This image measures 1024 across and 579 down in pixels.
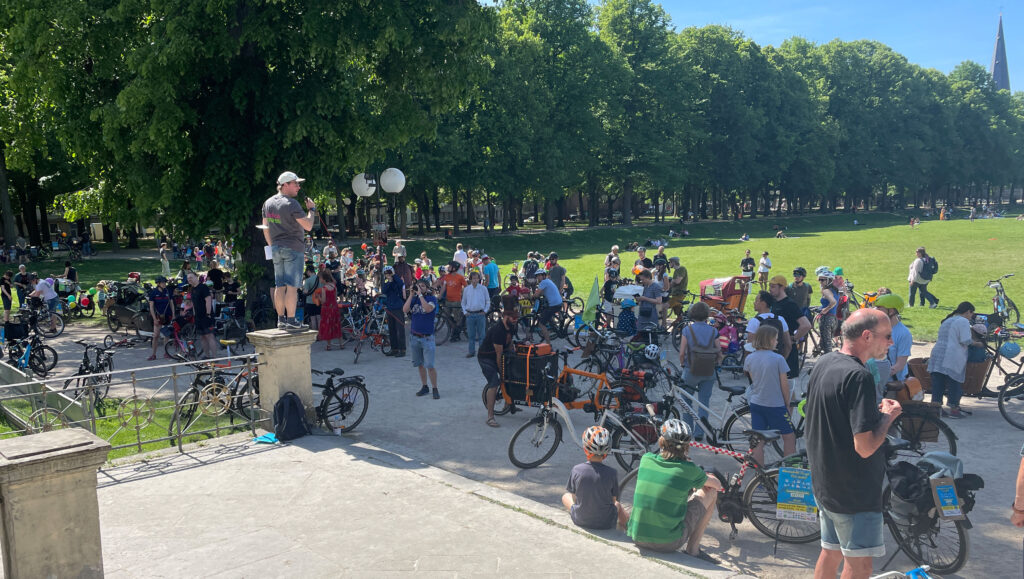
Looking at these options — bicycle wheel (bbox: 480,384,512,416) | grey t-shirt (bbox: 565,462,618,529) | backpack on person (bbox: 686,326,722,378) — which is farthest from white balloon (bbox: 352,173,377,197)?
grey t-shirt (bbox: 565,462,618,529)

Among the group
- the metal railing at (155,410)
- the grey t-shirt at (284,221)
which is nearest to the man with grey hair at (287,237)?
the grey t-shirt at (284,221)

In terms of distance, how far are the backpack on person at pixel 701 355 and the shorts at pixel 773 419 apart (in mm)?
1151

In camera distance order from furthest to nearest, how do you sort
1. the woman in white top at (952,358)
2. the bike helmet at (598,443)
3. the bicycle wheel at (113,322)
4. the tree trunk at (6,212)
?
the tree trunk at (6,212) → the bicycle wheel at (113,322) → the woman in white top at (952,358) → the bike helmet at (598,443)

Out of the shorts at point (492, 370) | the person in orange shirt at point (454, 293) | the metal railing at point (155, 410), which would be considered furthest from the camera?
the person in orange shirt at point (454, 293)

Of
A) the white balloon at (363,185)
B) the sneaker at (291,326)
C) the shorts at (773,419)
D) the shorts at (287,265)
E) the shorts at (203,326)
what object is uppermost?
the white balloon at (363,185)

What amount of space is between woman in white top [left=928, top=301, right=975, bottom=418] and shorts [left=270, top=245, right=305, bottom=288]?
28.0ft

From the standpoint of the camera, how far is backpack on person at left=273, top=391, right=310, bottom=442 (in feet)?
29.1

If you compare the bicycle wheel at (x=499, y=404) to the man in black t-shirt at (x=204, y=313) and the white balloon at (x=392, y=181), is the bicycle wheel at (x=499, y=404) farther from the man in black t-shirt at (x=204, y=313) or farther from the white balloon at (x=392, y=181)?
the man in black t-shirt at (x=204, y=313)

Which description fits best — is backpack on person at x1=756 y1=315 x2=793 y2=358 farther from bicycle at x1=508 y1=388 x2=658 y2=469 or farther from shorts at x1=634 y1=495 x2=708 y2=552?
shorts at x1=634 y1=495 x2=708 y2=552

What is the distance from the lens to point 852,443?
416 centimetres

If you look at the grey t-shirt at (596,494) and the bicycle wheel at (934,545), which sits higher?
the grey t-shirt at (596,494)

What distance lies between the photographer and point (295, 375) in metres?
9.30

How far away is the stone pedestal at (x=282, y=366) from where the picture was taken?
9.09 m

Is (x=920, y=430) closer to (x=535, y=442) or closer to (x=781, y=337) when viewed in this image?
(x=781, y=337)
